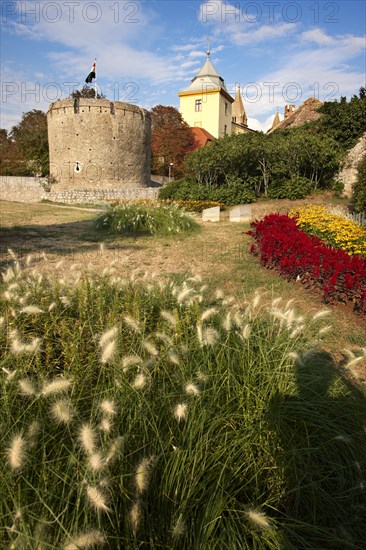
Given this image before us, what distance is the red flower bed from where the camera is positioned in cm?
493

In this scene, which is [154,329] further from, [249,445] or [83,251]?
[83,251]

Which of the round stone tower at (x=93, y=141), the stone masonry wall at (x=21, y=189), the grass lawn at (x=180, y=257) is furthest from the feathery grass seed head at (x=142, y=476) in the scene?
the stone masonry wall at (x=21, y=189)

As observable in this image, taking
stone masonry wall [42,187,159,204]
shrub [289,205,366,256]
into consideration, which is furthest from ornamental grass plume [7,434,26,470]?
stone masonry wall [42,187,159,204]

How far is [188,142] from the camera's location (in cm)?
4206

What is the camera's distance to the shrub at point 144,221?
10.4 metres

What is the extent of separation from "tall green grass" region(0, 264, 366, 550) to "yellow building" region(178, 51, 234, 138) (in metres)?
50.5

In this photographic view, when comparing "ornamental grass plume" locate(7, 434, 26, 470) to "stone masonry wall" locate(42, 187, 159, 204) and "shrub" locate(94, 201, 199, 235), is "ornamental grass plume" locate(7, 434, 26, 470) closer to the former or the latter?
"shrub" locate(94, 201, 199, 235)

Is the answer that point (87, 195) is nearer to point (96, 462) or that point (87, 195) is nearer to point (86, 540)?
point (96, 462)

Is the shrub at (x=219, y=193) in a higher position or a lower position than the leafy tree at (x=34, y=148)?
lower

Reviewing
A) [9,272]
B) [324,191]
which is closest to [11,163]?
[324,191]

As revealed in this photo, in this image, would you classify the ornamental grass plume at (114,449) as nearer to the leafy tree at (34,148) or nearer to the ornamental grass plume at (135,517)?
the ornamental grass plume at (135,517)

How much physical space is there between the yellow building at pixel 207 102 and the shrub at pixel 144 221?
135 feet

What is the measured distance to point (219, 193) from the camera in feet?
63.9

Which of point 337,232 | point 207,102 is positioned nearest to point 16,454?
point 337,232
